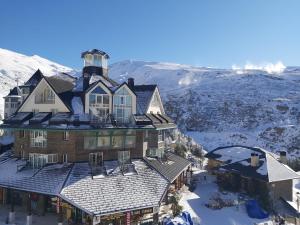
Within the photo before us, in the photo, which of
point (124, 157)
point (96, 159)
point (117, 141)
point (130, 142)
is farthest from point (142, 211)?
point (130, 142)

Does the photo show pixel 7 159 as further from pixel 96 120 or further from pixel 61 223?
pixel 61 223

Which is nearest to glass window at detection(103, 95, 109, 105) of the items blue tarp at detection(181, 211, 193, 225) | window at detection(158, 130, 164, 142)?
window at detection(158, 130, 164, 142)

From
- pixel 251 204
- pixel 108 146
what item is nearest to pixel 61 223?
pixel 108 146

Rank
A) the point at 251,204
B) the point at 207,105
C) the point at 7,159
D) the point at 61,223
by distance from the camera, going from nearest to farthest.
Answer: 1. the point at 61,223
2. the point at 251,204
3. the point at 7,159
4. the point at 207,105

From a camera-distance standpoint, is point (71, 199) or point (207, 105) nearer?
point (71, 199)

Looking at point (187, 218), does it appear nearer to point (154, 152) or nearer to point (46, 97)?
point (154, 152)

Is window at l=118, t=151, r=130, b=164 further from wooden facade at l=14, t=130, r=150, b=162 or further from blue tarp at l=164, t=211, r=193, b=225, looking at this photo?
blue tarp at l=164, t=211, r=193, b=225
